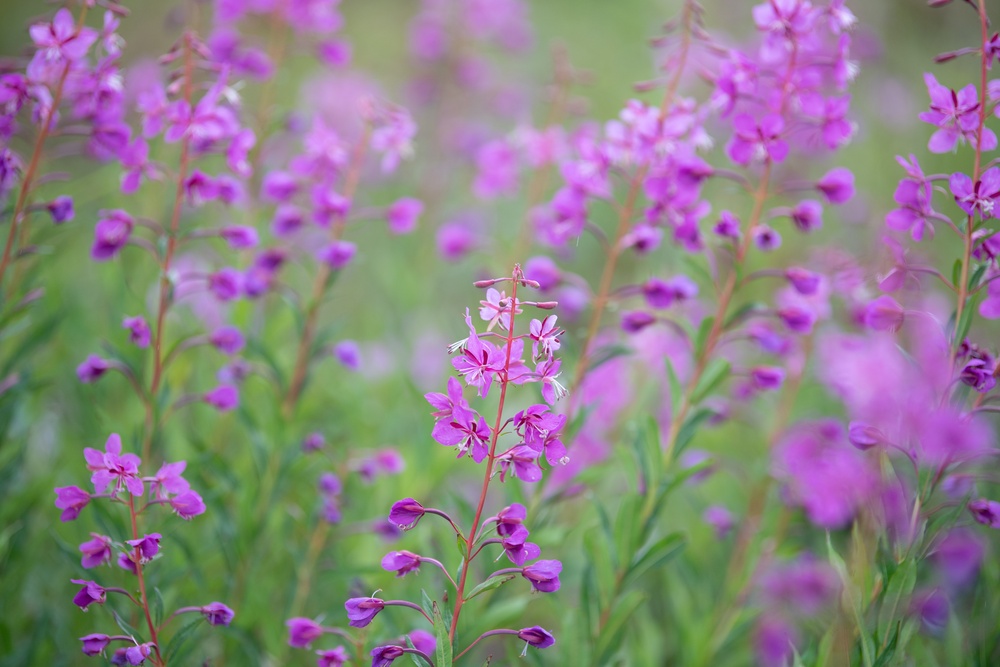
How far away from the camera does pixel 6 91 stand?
2240 millimetres

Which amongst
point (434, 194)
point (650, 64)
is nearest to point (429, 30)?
point (434, 194)

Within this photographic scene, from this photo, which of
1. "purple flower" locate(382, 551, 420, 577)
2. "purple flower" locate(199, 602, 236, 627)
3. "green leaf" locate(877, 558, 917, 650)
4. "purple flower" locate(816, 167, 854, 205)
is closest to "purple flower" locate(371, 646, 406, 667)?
"purple flower" locate(382, 551, 420, 577)

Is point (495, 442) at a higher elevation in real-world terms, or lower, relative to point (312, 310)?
higher

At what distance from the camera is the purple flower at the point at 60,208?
236cm

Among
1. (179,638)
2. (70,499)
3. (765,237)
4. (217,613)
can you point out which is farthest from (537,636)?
(765,237)

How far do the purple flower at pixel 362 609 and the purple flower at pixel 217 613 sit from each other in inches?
14.7

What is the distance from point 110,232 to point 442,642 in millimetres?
1709

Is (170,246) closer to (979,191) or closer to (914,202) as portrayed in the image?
(914,202)

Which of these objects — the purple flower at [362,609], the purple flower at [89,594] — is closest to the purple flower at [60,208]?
the purple flower at [89,594]

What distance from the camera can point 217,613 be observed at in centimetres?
189

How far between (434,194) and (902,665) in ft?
13.9

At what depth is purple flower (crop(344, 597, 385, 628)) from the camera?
5.59 ft

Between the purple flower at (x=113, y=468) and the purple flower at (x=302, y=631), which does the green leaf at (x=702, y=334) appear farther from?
the purple flower at (x=113, y=468)

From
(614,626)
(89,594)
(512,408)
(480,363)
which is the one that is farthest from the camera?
(512,408)
